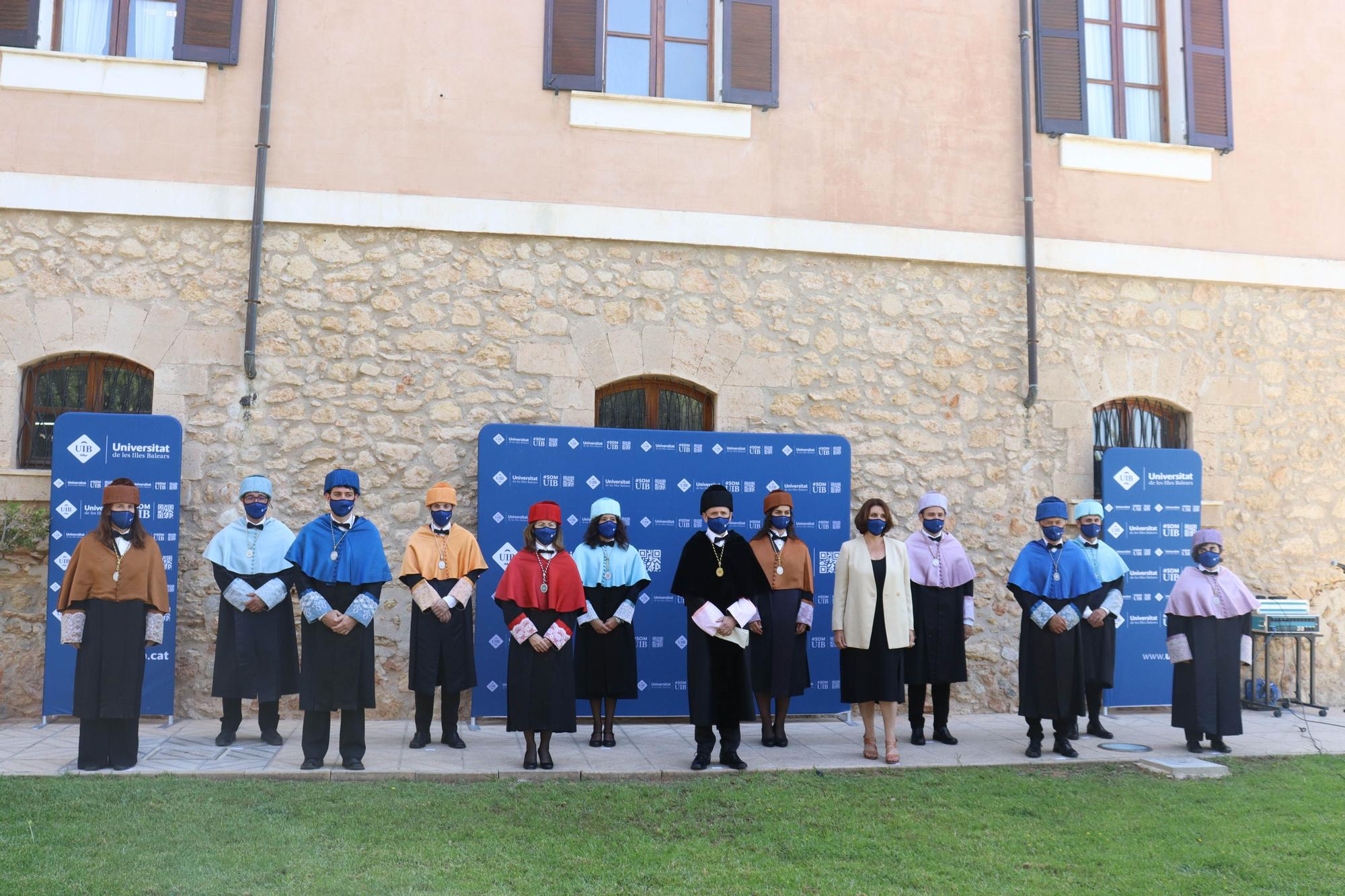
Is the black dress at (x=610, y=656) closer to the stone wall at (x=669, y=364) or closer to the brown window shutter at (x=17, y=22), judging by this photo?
the stone wall at (x=669, y=364)

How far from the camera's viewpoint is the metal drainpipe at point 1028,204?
9.67 metres

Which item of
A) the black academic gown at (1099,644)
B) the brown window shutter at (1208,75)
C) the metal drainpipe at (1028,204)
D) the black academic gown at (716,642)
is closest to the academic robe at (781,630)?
the black academic gown at (716,642)

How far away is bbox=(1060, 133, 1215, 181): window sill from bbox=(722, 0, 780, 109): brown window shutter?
105 inches

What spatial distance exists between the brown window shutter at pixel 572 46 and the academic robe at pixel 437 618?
3.81m

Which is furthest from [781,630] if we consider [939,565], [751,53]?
[751,53]

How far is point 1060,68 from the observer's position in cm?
1001

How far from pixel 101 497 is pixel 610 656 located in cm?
372

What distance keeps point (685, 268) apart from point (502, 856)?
5427 millimetres

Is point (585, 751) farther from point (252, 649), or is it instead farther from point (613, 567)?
point (252, 649)

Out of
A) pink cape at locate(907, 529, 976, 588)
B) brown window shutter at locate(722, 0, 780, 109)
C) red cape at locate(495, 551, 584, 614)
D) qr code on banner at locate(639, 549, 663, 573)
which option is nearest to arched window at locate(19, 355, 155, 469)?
red cape at locate(495, 551, 584, 614)

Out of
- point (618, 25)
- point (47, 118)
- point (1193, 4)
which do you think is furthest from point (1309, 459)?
point (47, 118)

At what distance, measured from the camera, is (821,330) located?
31.0 feet

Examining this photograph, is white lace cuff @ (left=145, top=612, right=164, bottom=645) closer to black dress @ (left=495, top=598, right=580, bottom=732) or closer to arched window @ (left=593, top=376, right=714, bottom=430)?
black dress @ (left=495, top=598, right=580, bottom=732)

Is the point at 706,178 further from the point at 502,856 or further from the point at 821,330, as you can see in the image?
the point at 502,856
